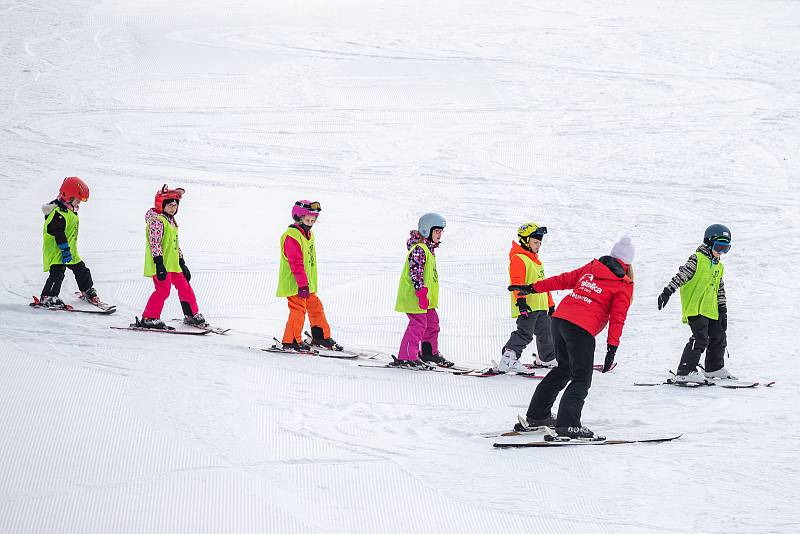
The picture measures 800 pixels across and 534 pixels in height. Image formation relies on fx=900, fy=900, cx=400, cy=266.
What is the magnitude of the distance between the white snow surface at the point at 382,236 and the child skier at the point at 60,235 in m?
0.42

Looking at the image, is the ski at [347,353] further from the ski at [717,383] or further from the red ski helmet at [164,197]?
the ski at [717,383]

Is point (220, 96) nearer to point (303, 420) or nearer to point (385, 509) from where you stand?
point (303, 420)

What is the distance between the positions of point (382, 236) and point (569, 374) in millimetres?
6465

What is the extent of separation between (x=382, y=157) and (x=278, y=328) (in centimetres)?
692

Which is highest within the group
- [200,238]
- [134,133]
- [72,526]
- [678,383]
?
[134,133]

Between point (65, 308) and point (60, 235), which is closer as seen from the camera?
point (60, 235)

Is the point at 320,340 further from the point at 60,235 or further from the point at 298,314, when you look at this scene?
the point at 60,235

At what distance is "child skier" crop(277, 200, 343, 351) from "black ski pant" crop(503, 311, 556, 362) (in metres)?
1.68

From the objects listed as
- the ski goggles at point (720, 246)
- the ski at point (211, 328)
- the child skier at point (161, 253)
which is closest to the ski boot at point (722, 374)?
the ski goggles at point (720, 246)

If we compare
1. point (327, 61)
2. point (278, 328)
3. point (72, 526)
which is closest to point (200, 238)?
point (278, 328)

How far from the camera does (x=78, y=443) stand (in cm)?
577

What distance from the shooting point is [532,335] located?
A: 322 inches

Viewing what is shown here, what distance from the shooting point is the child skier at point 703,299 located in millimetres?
7965

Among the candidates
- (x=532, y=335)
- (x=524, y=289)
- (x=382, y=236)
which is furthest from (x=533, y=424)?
(x=382, y=236)
